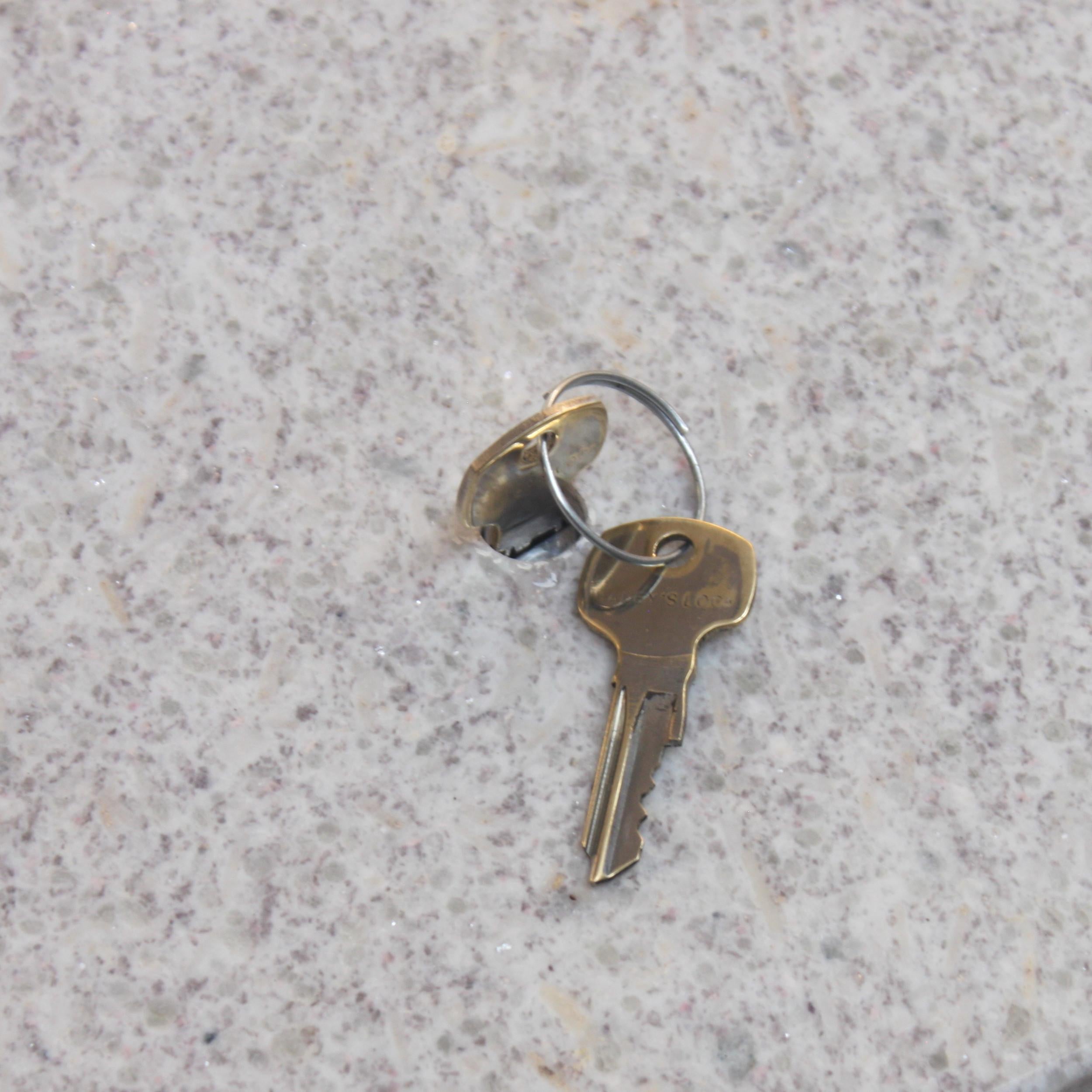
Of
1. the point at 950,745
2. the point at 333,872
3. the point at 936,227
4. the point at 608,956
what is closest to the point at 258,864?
the point at 333,872

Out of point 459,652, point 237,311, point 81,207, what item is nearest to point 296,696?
point 459,652

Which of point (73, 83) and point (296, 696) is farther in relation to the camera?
point (73, 83)

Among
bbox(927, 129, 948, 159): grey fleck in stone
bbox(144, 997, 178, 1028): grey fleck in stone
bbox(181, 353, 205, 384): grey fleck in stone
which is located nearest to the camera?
bbox(144, 997, 178, 1028): grey fleck in stone

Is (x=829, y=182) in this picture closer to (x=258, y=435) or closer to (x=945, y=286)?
(x=945, y=286)

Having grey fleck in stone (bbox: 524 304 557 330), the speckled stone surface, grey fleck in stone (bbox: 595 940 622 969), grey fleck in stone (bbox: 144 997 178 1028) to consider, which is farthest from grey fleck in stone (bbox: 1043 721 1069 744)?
grey fleck in stone (bbox: 144 997 178 1028)

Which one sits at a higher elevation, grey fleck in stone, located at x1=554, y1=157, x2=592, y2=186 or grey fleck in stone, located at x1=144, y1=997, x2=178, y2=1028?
grey fleck in stone, located at x1=554, y1=157, x2=592, y2=186

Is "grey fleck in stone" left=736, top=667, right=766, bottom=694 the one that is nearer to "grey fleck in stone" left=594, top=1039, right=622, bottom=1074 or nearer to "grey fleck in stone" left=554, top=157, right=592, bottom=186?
"grey fleck in stone" left=594, top=1039, right=622, bottom=1074
